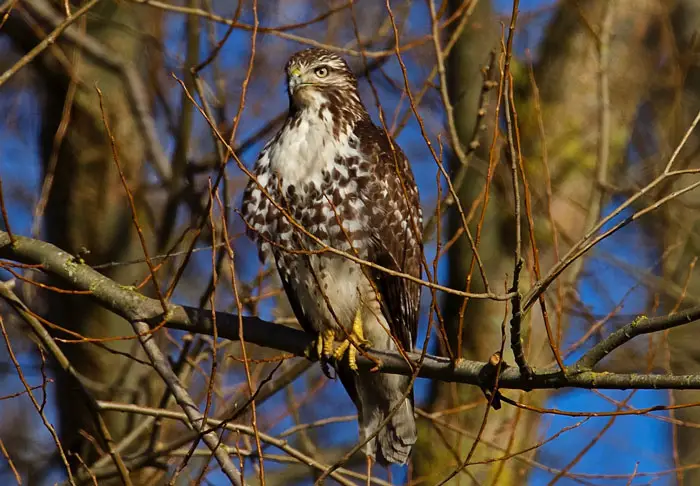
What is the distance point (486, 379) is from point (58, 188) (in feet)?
13.5

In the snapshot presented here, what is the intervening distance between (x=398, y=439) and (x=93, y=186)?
2.89 m

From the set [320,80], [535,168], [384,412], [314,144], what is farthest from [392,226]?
[535,168]

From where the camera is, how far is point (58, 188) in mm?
6379

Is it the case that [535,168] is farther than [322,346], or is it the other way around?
[535,168]

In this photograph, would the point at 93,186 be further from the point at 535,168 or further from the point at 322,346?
the point at 535,168

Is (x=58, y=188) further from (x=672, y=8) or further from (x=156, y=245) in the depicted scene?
(x=672, y=8)

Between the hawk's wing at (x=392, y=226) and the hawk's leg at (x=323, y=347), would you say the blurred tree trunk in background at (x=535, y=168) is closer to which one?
the hawk's wing at (x=392, y=226)

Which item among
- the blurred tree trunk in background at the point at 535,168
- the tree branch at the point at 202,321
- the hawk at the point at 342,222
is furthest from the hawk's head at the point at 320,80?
the blurred tree trunk in background at the point at 535,168

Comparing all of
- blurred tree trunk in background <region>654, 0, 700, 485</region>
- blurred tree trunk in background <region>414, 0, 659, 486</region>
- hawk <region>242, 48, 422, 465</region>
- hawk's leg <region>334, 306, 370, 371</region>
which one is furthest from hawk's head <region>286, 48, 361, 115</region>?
blurred tree trunk in background <region>654, 0, 700, 485</region>

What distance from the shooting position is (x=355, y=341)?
4.34 m

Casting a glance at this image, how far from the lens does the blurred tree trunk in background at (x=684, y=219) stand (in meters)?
7.06

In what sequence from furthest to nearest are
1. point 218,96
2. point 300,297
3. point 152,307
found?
point 218,96, point 300,297, point 152,307

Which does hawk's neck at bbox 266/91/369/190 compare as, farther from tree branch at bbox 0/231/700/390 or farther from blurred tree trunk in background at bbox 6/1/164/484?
blurred tree trunk in background at bbox 6/1/164/484

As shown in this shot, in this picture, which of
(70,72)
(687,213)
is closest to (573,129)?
(687,213)
